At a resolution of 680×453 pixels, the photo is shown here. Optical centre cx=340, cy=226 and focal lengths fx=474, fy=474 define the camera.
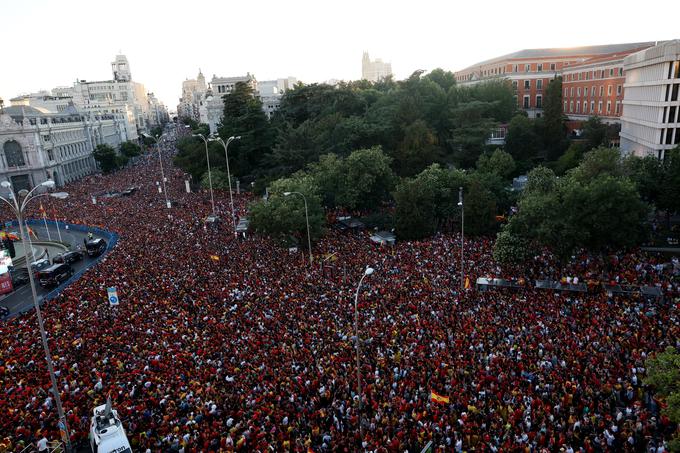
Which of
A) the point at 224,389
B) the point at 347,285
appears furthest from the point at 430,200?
the point at 224,389

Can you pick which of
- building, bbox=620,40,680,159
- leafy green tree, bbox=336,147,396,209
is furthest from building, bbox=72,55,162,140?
building, bbox=620,40,680,159

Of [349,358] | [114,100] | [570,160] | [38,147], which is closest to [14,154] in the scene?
[38,147]

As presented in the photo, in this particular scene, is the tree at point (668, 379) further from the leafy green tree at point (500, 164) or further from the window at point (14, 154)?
the window at point (14, 154)

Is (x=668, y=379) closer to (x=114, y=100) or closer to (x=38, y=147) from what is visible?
(x=38, y=147)

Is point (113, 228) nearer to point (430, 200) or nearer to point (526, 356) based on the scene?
point (430, 200)

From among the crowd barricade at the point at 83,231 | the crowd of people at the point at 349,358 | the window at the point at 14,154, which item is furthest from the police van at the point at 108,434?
the window at the point at 14,154

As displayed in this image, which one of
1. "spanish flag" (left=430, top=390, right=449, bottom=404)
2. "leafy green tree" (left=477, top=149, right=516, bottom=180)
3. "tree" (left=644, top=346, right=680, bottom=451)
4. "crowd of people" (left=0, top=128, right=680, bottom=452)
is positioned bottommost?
"crowd of people" (left=0, top=128, right=680, bottom=452)

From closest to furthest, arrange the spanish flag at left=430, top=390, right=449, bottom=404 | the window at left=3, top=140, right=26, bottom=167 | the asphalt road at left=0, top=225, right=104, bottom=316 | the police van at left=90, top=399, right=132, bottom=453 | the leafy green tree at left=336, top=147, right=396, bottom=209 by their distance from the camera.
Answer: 1. the police van at left=90, top=399, right=132, bottom=453
2. the spanish flag at left=430, top=390, right=449, bottom=404
3. the asphalt road at left=0, top=225, right=104, bottom=316
4. the leafy green tree at left=336, top=147, right=396, bottom=209
5. the window at left=3, top=140, right=26, bottom=167

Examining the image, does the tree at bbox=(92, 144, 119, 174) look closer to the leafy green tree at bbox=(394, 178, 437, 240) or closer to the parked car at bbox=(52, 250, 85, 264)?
the parked car at bbox=(52, 250, 85, 264)
